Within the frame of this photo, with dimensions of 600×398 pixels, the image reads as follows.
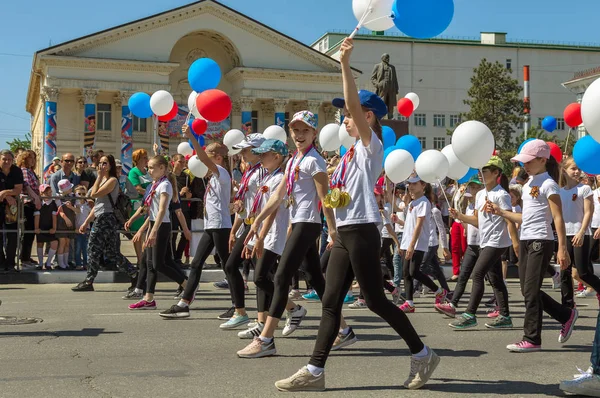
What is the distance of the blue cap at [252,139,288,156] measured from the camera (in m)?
8.18

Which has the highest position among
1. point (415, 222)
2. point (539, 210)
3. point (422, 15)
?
point (422, 15)

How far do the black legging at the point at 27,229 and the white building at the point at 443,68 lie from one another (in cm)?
7778

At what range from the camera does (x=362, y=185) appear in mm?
6184

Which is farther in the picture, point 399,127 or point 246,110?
point 246,110

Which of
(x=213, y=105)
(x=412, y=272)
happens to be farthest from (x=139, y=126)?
(x=412, y=272)

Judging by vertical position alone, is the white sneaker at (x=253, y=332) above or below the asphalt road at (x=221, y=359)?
above

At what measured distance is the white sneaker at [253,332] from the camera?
807 cm

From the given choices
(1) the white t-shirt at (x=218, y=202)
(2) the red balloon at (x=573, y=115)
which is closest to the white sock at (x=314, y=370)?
(1) the white t-shirt at (x=218, y=202)

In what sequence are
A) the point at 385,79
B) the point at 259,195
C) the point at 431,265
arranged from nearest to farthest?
1. the point at 259,195
2. the point at 431,265
3. the point at 385,79

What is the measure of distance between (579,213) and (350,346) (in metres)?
4.71

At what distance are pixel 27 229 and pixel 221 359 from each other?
9.28 metres

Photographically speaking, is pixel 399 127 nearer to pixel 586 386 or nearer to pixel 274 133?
pixel 274 133

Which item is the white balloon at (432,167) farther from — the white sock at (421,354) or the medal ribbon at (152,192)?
the white sock at (421,354)

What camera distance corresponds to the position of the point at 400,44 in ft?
313
